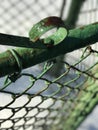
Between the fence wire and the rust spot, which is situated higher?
the fence wire

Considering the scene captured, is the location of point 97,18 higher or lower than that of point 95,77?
higher

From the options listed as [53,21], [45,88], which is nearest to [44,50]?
[53,21]

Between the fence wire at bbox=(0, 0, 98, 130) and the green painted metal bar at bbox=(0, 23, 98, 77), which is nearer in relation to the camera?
the green painted metal bar at bbox=(0, 23, 98, 77)

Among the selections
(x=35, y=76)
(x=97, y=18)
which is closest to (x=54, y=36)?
(x=35, y=76)

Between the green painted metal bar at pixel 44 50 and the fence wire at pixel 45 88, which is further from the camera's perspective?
the fence wire at pixel 45 88

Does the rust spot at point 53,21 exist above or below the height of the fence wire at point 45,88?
below

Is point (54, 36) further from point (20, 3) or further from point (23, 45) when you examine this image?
point (20, 3)

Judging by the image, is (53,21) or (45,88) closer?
(53,21)

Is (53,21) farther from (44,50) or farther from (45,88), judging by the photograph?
(45,88)
